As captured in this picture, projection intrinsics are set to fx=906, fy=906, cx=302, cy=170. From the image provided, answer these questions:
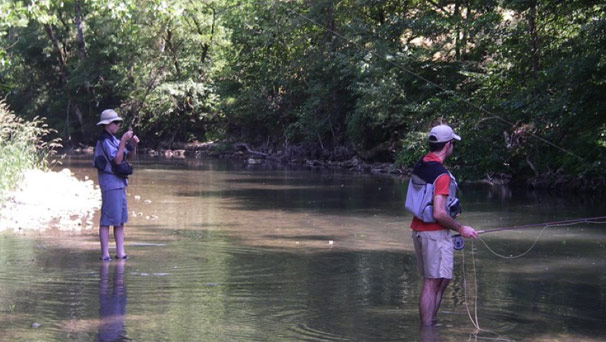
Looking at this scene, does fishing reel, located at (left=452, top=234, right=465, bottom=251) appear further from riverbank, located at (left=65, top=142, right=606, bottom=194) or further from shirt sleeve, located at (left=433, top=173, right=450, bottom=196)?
riverbank, located at (left=65, top=142, right=606, bottom=194)

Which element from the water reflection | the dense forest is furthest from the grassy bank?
the water reflection

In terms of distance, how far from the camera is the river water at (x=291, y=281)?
6.52 m

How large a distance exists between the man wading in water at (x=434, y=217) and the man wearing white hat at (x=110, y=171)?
146 inches

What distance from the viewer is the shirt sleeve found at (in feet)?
20.7

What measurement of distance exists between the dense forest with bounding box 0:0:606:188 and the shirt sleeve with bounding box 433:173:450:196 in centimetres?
645

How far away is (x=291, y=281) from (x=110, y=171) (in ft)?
7.52

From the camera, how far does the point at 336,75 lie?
112 ft

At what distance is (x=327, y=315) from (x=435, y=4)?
2264cm

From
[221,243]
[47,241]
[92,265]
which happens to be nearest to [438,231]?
[92,265]

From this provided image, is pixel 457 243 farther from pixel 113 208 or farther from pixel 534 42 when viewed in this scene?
pixel 534 42

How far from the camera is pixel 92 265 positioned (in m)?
9.21

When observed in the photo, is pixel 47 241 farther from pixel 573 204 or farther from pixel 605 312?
pixel 573 204

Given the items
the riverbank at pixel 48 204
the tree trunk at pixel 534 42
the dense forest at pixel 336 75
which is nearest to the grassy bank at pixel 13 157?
the riverbank at pixel 48 204

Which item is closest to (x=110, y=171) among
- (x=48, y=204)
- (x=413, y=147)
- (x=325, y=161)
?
(x=48, y=204)
